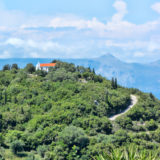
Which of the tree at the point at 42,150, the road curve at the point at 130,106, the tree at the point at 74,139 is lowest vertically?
the tree at the point at 42,150

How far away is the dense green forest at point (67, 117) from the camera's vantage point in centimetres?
6306

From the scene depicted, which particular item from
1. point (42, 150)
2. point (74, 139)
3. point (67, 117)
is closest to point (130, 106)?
point (67, 117)

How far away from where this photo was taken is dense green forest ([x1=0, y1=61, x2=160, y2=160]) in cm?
6306

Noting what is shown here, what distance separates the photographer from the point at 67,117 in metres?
76.1

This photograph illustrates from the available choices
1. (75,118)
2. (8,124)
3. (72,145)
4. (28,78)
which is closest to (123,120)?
(75,118)

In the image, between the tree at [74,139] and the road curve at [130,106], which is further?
the road curve at [130,106]

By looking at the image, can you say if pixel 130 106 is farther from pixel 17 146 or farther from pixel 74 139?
pixel 17 146

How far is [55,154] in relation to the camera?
2382 inches

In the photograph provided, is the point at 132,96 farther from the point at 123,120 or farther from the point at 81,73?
the point at 123,120

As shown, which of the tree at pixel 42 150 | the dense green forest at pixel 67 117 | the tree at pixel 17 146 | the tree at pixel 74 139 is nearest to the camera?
the tree at pixel 17 146

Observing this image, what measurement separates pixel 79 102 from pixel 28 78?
23.4m

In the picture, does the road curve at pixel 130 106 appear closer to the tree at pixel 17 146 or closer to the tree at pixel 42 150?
the tree at pixel 42 150

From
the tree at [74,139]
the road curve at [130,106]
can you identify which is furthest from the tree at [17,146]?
the road curve at [130,106]

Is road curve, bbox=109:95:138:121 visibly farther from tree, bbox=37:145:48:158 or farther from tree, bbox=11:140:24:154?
tree, bbox=11:140:24:154
